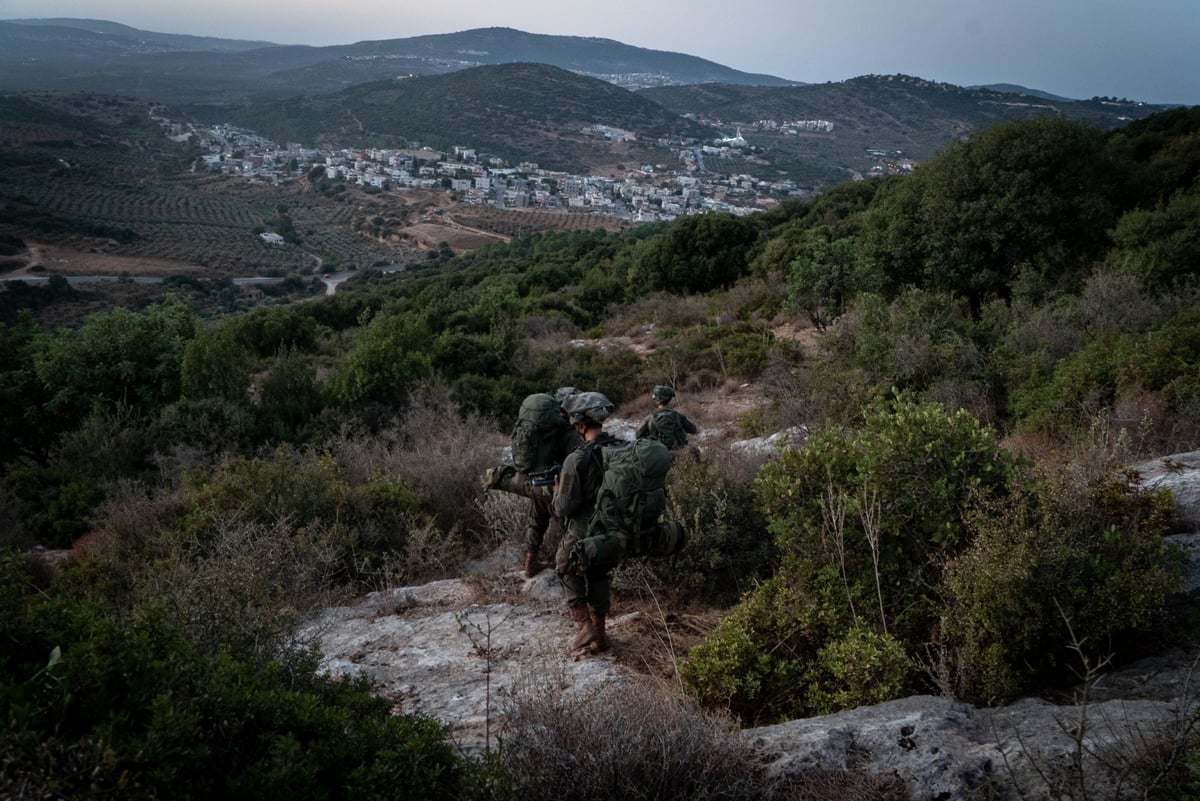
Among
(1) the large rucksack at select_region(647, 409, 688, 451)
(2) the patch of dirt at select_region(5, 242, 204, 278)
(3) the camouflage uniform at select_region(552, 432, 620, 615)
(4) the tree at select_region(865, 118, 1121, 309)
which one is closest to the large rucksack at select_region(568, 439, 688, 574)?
(3) the camouflage uniform at select_region(552, 432, 620, 615)

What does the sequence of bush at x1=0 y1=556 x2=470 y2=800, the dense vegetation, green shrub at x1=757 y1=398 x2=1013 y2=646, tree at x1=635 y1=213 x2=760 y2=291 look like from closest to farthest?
1. bush at x1=0 y1=556 x2=470 y2=800
2. the dense vegetation
3. green shrub at x1=757 y1=398 x2=1013 y2=646
4. tree at x1=635 y1=213 x2=760 y2=291

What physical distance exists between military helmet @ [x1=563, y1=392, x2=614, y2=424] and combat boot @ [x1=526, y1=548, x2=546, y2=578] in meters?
1.26

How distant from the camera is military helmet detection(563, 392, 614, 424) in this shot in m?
4.54

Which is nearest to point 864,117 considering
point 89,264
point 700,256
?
point 700,256

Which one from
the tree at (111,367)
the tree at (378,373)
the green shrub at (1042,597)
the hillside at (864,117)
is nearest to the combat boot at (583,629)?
the green shrub at (1042,597)

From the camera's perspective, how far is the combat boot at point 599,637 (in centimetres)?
415

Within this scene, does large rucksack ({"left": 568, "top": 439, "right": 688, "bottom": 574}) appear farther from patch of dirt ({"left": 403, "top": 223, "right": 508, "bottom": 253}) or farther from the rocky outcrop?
patch of dirt ({"left": 403, "top": 223, "right": 508, "bottom": 253})

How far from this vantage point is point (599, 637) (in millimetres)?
4168

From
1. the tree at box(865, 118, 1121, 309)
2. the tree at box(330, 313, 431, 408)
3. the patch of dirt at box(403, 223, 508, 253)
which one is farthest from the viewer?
the patch of dirt at box(403, 223, 508, 253)

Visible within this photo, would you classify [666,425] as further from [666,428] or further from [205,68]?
[205,68]

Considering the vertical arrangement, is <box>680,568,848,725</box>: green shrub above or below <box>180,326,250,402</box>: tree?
above

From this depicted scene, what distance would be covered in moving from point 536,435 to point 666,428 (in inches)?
61.4

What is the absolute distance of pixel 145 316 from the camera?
12.1 m

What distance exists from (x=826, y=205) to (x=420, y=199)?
53.3 metres
